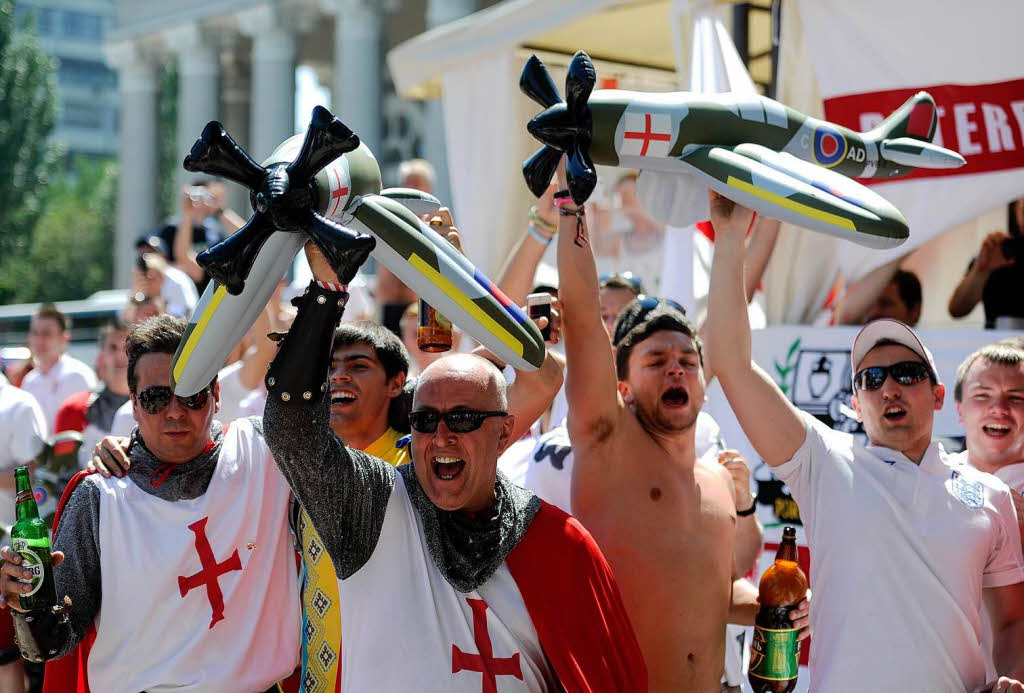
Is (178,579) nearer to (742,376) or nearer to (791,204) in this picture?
(742,376)

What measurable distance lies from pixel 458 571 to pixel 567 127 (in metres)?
1.16

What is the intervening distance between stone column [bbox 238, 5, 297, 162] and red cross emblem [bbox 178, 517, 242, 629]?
2417cm

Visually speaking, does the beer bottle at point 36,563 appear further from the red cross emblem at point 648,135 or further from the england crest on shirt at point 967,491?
the england crest on shirt at point 967,491

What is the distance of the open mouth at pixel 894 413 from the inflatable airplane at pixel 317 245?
1304mm

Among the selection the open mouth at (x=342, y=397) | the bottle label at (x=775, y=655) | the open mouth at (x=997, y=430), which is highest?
the open mouth at (x=342, y=397)

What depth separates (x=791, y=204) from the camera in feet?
9.06

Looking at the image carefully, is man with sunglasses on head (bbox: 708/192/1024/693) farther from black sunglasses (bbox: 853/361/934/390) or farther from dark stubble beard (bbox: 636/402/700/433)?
dark stubble beard (bbox: 636/402/700/433)

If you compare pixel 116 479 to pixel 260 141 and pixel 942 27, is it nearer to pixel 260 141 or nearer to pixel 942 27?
pixel 942 27

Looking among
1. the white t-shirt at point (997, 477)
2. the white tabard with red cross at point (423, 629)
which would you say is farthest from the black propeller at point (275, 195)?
the white t-shirt at point (997, 477)

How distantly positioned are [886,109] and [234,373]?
10.7 ft

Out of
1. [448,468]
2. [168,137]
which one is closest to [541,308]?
[448,468]

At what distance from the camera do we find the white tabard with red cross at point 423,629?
248 cm

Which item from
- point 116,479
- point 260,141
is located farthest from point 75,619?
point 260,141

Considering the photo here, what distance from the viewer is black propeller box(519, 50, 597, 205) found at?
2.88 meters
